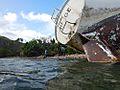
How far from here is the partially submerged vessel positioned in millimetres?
12398

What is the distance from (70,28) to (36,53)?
34.4 metres

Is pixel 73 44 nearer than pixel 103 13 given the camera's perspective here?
No

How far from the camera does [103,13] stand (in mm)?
13141

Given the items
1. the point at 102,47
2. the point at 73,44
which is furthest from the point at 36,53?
the point at 102,47

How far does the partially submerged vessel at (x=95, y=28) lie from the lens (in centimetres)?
1240

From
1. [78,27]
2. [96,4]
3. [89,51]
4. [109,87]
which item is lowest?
[109,87]

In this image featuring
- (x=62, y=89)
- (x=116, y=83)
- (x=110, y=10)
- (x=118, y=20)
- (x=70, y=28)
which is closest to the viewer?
(x=62, y=89)

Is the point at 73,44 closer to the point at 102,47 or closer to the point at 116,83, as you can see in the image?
the point at 102,47

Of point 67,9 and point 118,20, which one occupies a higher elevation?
point 67,9

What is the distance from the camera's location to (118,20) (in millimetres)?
Answer: 12250

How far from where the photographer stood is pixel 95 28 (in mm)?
12844

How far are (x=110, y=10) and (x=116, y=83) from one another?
702cm

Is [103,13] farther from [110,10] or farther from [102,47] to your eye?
[102,47]

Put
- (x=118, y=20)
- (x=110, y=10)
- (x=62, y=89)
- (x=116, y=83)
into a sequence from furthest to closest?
(x=110, y=10) → (x=118, y=20) → (x=116, y=83) → (x=62, y=89)
